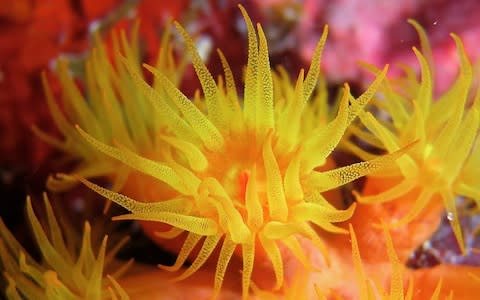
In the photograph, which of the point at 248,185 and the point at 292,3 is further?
the point at 292,3

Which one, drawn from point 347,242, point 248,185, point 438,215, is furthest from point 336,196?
point 248,185

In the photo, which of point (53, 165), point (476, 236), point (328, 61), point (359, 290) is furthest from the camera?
point (328, 61)

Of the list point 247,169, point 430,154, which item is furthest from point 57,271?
point 430,154

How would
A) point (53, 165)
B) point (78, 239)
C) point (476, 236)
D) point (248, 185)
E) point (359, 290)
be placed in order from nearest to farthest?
point (248, 185) → point (359, 290) → point (78, 239) → point (476, 236) → point (53, 165)

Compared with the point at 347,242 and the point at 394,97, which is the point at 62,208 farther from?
the point at 394,97

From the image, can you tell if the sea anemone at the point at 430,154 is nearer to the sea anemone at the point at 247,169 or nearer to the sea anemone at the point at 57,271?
the sea anemone at the point at 247,169
